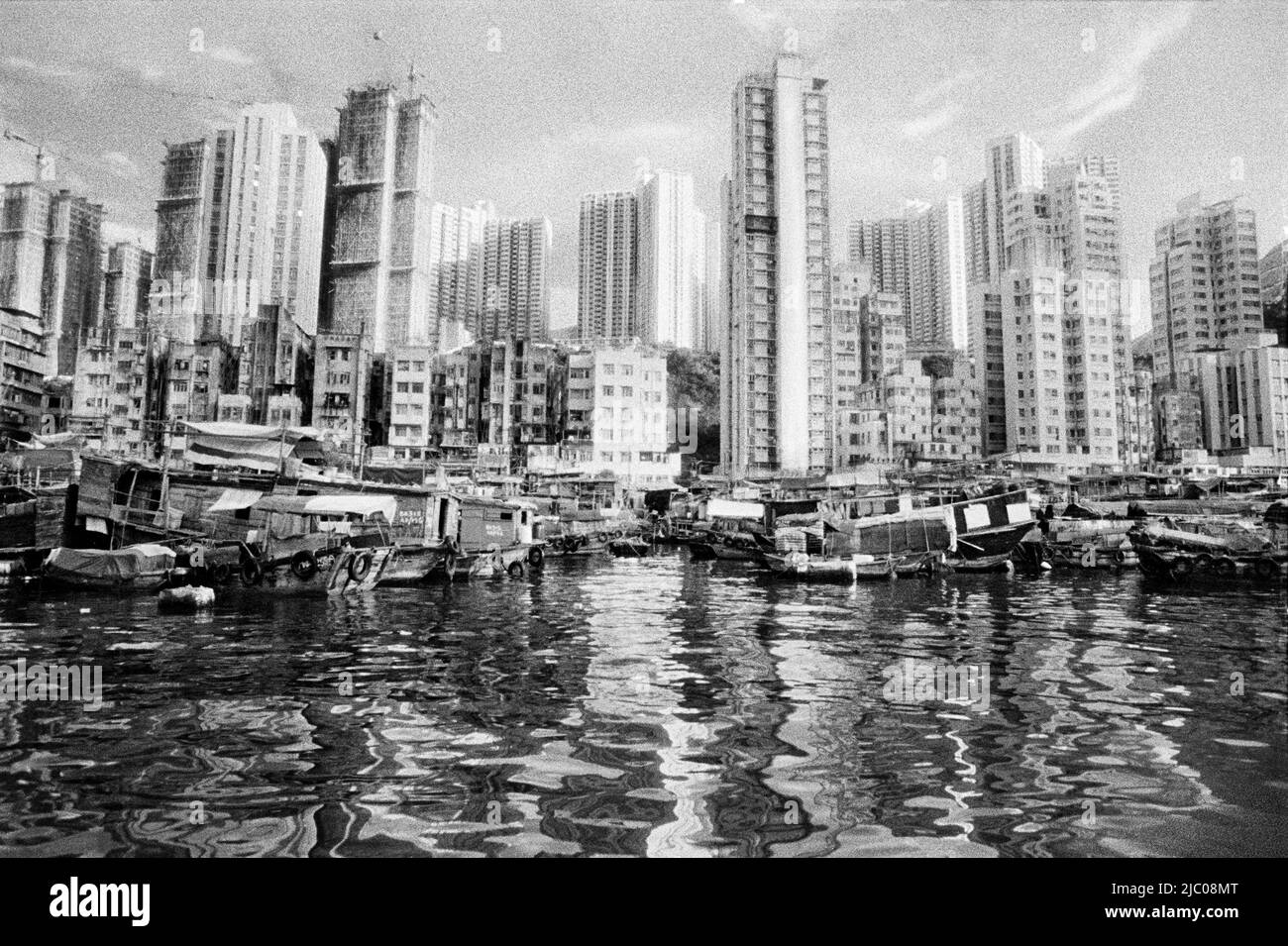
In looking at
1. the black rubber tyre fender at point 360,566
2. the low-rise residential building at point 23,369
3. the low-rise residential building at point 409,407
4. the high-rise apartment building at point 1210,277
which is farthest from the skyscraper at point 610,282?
the low-rise residential building at point 23,369

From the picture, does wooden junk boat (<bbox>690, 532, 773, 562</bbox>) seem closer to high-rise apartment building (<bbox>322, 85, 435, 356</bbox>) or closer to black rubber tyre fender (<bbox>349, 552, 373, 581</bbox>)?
black rubber tyre fender (<bbox>349, 552, 373, 581</bbox>)

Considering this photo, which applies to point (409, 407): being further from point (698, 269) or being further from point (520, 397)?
point (698, 269)

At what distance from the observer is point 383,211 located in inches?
499

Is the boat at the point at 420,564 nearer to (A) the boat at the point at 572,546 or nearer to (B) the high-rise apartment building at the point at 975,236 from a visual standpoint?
(A) the boat at the point at 572,546

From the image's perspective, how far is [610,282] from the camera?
103 ft

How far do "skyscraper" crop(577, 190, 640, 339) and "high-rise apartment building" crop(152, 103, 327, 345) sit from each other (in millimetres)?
11175

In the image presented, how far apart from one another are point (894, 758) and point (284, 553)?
11.1m

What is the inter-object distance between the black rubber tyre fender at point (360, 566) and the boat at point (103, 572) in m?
2.89

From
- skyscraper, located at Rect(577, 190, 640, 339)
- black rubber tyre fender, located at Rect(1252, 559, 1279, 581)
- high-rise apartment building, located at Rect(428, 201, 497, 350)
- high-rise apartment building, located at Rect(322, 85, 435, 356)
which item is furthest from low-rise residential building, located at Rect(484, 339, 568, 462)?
black rubber tyre fender, located at Rect(1252, 559, 1279, 581)

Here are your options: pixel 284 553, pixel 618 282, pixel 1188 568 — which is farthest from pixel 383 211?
pixel 618 282

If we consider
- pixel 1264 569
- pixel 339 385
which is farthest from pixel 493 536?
pixel 339 385

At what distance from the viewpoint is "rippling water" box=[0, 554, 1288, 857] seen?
261 centimetres
